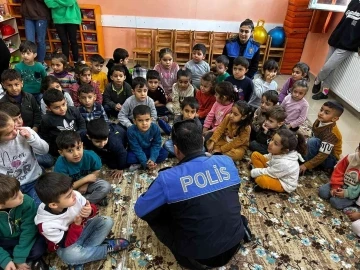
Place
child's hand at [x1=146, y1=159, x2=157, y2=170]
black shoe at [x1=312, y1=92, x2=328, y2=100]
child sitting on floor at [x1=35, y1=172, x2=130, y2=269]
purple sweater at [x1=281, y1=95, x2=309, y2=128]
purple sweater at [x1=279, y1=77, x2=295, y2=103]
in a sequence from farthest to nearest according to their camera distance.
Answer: black shoe at [x1=312, y1=92, x2=328, y2=100] < purple sweater at [x1=279, y1=77, x2=295, y2=103] < purple sweater at [x1=281, y1=95, x2=309, y2=128] < child's hand at [x1=146, y1=159, x2=157, y2=170] < child sitting on floor at [x1=35, y1=172, x2=130, y2=269]

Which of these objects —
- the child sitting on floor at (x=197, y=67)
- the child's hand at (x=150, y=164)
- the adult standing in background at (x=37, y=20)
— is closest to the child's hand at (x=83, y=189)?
the child's hand at (x=150, y=164)

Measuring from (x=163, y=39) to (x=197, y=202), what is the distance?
3870 millimetres

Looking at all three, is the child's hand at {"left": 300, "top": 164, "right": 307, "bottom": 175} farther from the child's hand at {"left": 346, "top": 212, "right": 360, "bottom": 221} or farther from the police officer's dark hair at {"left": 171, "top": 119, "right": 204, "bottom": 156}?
the police officer's dark hair at {"left": 171, "top": 119, "right": 204, "bottom": 156}

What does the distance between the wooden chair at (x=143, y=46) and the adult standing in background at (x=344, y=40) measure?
8.71 feet

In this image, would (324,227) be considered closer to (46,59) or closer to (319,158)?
(319,158)

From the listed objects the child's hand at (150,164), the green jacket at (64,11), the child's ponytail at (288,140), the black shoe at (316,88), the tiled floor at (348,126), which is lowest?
the tiled floor at (348,126)

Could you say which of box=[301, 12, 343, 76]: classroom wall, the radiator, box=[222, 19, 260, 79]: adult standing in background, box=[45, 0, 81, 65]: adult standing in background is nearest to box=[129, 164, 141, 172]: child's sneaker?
box=[222, 19, 260, 79]: adult standing in background

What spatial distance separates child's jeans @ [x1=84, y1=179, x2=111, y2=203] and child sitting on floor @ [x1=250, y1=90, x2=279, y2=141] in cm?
153

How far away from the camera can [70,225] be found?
1503mm

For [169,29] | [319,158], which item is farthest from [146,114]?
[169,29]

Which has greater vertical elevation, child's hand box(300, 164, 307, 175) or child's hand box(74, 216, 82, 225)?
child's hand box(74, 216, 82, 225)

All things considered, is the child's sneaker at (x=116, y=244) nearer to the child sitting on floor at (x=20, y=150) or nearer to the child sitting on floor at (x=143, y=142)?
the child sitting on floor at (x=20, y=150)

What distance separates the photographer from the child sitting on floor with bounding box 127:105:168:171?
2.18m

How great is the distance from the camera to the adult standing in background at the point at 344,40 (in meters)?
3.29
